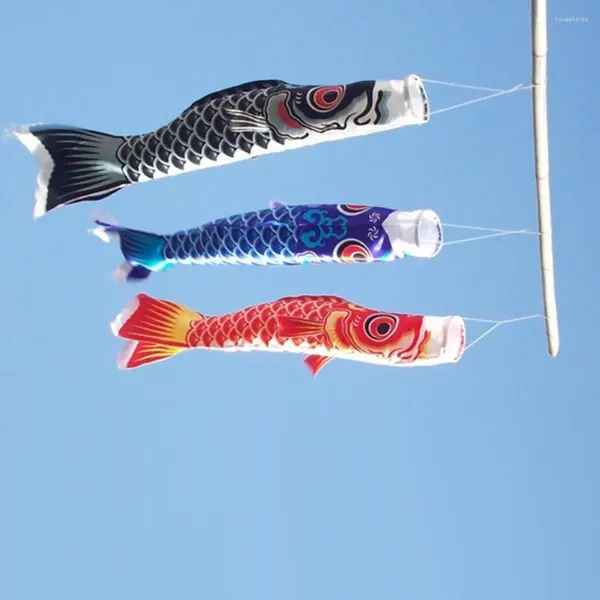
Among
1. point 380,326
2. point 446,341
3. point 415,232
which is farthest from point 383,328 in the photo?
point 415,232

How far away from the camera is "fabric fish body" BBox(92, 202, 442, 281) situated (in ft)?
7.82

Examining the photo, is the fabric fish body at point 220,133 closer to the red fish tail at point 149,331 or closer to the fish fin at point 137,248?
the fish fin at point 137,248

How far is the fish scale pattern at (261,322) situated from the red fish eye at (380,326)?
4.8 inches

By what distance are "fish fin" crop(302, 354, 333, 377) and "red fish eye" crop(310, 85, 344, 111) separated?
2.51 feet

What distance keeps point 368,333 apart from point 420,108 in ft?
1.96

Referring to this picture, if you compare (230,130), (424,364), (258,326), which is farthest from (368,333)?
(230,130)

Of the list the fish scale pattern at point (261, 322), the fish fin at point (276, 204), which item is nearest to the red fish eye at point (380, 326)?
the fish scale pattern at point (261, 322)

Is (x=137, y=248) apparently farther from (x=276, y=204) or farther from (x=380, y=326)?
(x=380, y=326)

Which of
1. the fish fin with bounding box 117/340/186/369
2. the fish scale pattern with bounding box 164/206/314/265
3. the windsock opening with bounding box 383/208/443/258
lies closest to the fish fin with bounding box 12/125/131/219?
the fish scale pattern with bounding box 164/206/314/265

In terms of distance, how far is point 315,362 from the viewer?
9.18 ft

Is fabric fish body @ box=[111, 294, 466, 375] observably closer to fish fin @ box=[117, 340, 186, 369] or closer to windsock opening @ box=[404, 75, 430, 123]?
fish fin @ box=[117, 340, 186, 369]

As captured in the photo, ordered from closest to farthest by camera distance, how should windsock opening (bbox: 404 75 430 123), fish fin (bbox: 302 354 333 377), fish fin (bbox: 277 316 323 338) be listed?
1. windsock opening (bbox: 404 75 430 123)
2. fish fin (bbox: 277 316 323 338)
3. fish fin (bbox: 302 354 333 377)

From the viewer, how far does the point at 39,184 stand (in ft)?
8.84

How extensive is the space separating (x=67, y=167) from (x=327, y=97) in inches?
30.9
